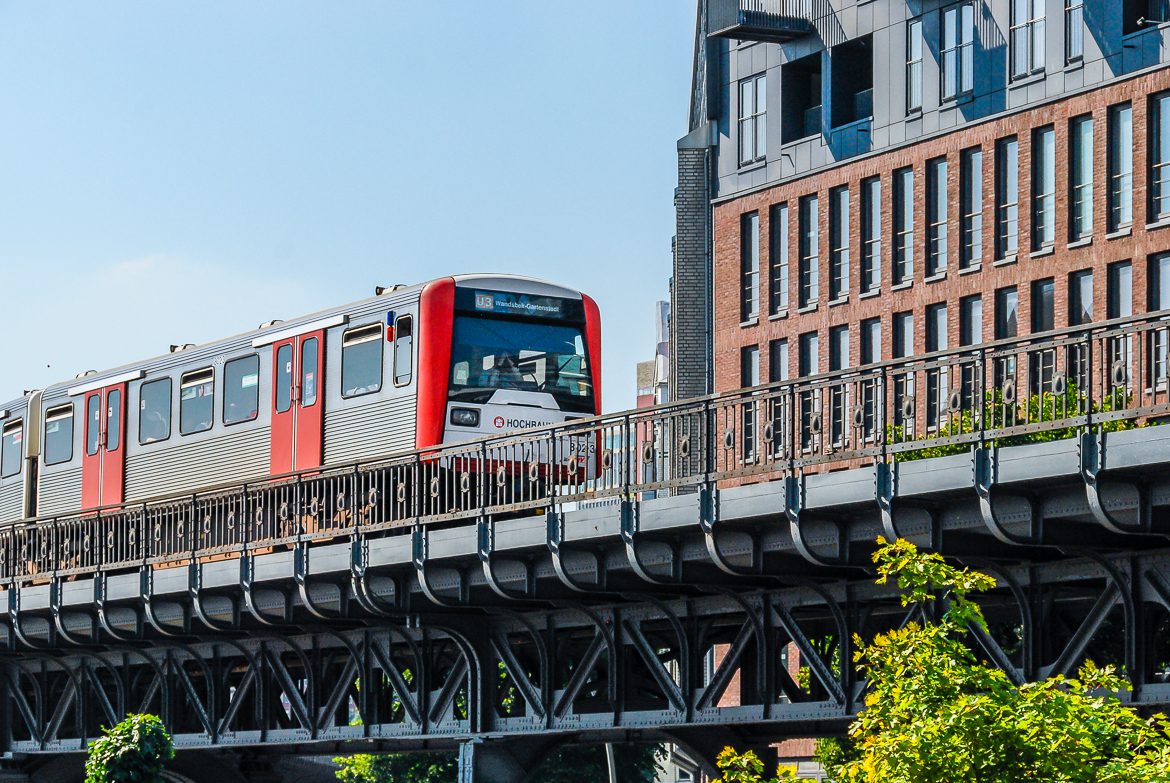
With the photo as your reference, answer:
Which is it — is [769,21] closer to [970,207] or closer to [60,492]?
[970,207]

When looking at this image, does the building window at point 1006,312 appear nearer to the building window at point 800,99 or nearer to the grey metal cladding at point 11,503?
the building window at point 800,99

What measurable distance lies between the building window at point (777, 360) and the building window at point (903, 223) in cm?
533

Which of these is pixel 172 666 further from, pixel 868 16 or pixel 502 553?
pixel 868 16

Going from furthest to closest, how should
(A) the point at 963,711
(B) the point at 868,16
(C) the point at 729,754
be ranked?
1. (B) the point at 868,16
2. (C) the point at 729,754
3. (A) the point at 963,711

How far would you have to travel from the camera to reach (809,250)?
6738cm

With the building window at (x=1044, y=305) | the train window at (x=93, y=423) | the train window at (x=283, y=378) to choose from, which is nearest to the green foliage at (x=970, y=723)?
the train window at (x=283, y=378)

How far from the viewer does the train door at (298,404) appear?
118 feet

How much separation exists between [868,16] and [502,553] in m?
38.5

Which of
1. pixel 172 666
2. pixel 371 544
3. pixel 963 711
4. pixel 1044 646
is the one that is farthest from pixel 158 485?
pixel 963 711

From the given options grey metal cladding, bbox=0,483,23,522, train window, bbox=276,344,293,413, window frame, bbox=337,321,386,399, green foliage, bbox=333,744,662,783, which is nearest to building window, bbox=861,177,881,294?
green foliage, bbox=333,744,662,783

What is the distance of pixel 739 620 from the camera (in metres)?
30.5

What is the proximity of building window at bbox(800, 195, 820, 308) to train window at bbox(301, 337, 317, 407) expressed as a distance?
3242cm

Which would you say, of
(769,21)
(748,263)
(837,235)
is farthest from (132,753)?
(748,263)

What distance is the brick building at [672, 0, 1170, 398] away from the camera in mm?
56375
